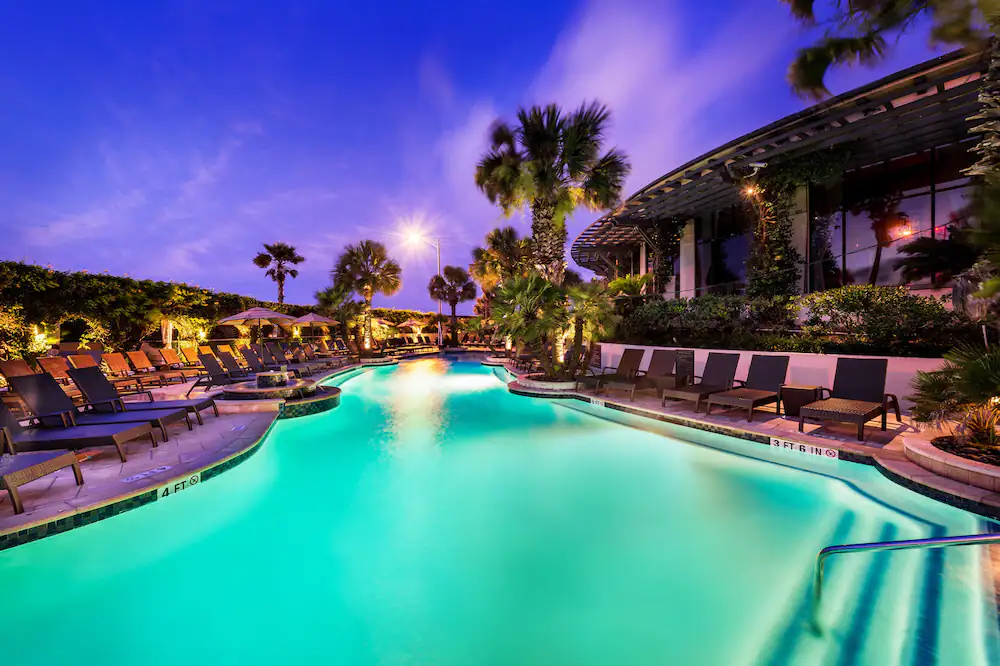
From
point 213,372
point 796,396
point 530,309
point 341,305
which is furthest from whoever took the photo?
point 341,305

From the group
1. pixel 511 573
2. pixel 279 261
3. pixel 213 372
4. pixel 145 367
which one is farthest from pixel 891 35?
pixel 279 261

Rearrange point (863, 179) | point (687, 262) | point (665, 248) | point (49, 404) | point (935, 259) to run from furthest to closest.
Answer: point (665, 248) < point (687, 262) < point (863, 179) < point (935, 259) < point (49, 404)

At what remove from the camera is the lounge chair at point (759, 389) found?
22.7 ft

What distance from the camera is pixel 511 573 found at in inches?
144

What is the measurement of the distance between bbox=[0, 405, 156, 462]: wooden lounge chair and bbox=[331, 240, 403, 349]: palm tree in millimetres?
17532

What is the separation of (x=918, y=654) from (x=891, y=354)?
267 inches

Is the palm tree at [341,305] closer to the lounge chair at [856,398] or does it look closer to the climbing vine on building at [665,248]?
the climbing vine on building at [665,248]

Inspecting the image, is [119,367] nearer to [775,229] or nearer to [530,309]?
[530,309]

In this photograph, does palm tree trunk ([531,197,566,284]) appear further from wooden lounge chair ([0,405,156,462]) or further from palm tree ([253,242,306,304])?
palm tree ([253,242,306,304])

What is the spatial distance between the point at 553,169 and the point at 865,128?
6648 mm

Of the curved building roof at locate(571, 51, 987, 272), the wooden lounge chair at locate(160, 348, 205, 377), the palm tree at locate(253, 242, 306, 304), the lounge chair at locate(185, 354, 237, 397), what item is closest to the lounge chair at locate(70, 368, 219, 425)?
the lounge chair at locate(185, 354, 237, 397)

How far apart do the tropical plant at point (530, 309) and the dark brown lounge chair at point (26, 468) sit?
8124 millimetres

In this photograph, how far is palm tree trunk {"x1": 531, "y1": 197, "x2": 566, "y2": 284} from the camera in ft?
40.3

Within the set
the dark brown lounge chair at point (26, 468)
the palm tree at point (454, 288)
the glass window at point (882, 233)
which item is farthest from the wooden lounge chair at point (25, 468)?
the palm tree at point (454, 288)
